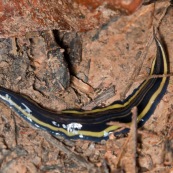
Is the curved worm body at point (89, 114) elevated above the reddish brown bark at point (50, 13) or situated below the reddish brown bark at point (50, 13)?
below

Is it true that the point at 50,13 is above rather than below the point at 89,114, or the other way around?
above

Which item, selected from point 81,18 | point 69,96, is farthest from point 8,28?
point 69,96

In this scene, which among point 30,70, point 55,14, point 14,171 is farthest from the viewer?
point 30,70

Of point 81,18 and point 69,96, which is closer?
point 81,18

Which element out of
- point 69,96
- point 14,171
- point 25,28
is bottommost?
point 14,171

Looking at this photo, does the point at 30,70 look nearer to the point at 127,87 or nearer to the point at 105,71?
the point at 105,71

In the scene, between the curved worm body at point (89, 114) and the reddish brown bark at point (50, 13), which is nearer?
the reddish brown bark at point (50, 13)

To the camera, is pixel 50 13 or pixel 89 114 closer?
pixel 50 13

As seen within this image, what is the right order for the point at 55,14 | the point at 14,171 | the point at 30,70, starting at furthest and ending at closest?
1. the point at 30,70
2. the point at 55,14
3. the point at 14,171

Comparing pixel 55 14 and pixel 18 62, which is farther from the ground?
pixel 55 14

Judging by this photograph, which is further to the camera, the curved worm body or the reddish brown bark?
the curved worm body

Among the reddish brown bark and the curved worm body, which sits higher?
the reddish brown bark
